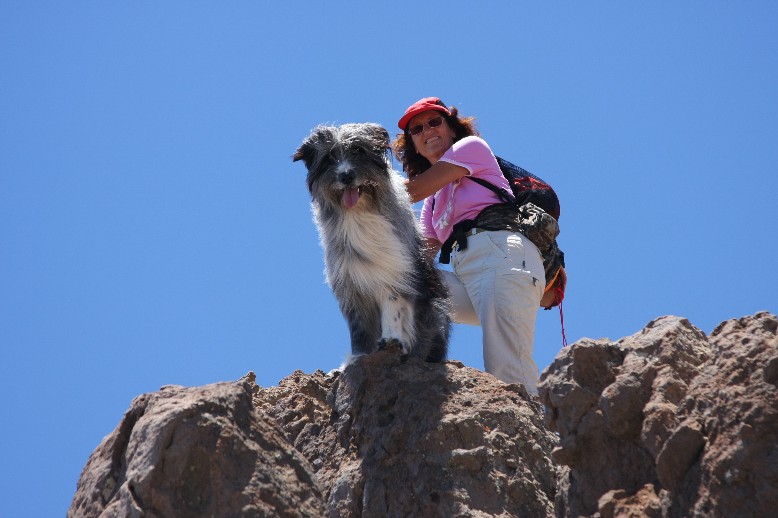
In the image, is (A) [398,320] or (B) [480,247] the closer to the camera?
(A) [398,320]

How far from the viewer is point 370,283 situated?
6.45 meters

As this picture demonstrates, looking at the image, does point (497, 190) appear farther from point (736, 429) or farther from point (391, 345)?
point (736, 429)

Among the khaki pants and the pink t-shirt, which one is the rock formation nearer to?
the khaki pants

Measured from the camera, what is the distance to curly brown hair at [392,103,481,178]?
7438 mm

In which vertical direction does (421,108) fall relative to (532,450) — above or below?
above

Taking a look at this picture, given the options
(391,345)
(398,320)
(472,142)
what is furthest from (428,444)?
(472,142)

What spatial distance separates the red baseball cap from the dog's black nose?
118 cm

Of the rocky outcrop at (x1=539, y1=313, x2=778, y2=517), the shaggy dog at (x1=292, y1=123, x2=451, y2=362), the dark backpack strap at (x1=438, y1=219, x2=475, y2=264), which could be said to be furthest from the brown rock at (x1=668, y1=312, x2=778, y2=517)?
the dark backpack strap at (x1=438, y1=219, x2=475, y2=264)

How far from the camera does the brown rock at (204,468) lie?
3.73 meters

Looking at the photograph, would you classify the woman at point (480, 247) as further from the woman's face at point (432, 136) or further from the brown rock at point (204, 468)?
the brown rock at point (204, 468)

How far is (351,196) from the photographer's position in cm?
646

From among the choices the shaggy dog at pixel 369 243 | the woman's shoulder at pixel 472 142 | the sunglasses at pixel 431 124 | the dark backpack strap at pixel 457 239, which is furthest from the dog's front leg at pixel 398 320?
the sunglasses at pixel 431 124

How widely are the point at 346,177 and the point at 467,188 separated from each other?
103 centimetres

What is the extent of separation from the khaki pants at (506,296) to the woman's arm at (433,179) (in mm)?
441
